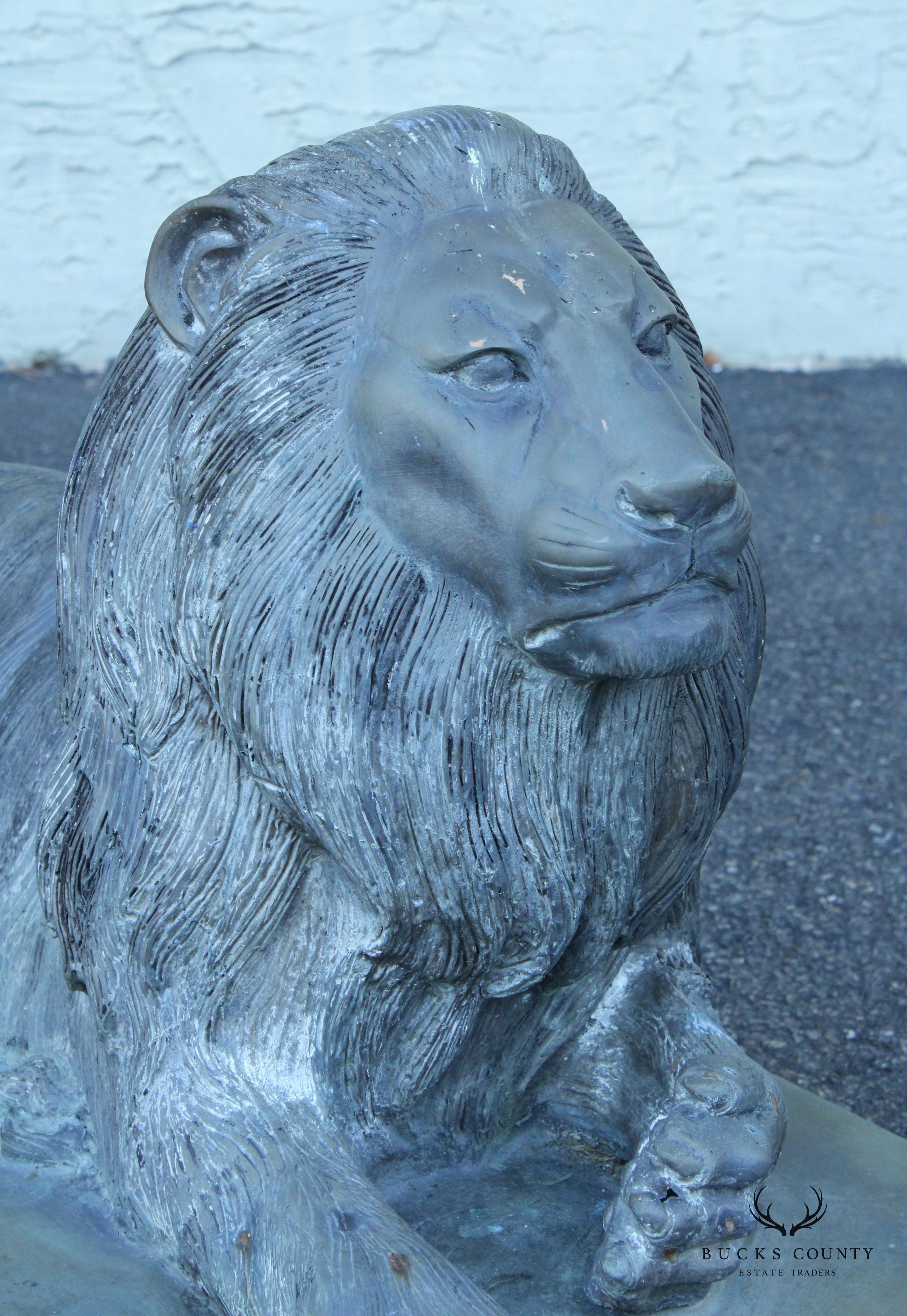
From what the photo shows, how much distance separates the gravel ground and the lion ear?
140 cm

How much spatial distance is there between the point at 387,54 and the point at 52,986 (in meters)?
3.93

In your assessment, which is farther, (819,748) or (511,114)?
(511,114)

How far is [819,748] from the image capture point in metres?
3.01

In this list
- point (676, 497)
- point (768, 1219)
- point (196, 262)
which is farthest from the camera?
point (768, 1219)

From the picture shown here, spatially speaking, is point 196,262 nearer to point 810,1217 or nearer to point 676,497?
point 676,497

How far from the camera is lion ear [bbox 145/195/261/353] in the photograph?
110cm

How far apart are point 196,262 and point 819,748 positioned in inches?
85.1

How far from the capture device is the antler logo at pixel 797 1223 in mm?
1365

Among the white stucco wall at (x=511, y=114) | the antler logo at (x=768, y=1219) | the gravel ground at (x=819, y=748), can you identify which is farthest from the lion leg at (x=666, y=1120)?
the white stucco wall at (x=511, y=114)

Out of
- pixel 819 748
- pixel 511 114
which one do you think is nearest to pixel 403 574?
pixel 819 748

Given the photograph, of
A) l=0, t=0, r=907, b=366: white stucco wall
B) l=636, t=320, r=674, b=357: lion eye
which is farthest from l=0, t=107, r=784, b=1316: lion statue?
l=0, t=0, r=907, b=366: white stucco wall

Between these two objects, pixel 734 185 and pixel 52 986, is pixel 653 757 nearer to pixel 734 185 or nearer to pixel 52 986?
pixel 52 986

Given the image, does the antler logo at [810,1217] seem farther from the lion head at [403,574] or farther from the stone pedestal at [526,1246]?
the lion head at [403,574]

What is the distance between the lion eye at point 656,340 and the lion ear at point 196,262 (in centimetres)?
29
